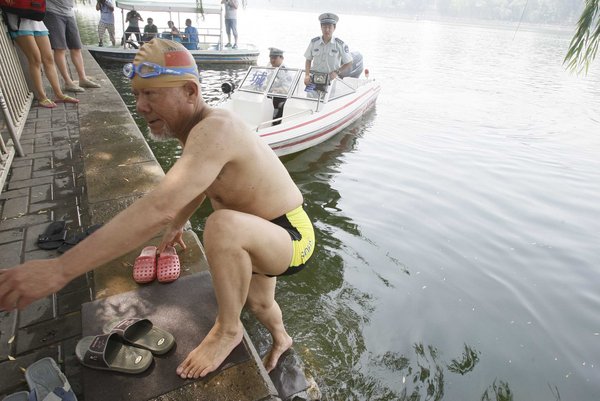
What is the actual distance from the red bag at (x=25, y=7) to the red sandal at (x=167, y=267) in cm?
440

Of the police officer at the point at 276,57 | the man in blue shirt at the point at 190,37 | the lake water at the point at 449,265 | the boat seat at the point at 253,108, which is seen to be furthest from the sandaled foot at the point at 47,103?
the man in blue shirt at the point at 190,37

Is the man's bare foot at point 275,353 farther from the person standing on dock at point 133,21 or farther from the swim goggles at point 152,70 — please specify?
the person standing on dock at point 133,21

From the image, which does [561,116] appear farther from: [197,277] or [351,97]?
[197,277]

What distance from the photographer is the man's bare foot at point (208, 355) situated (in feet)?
5.73

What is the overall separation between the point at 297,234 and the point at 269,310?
583 mm

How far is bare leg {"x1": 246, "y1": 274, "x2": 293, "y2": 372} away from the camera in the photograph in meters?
2.12

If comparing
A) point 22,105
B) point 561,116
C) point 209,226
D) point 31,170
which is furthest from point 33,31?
point 561,116

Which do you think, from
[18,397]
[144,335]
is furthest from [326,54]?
[18,397]

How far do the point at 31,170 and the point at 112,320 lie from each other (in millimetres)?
2790

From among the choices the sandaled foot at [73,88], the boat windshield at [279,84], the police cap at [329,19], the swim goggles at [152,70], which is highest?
the police cap at [329,19]

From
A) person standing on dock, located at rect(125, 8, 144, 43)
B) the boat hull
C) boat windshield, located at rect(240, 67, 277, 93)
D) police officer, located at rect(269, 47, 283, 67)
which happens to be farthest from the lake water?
person standing on dock, located at rect(125, 8, 144, 43)

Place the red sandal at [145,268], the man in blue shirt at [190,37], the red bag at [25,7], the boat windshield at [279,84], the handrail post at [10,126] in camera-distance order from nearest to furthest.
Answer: the red sandal at [145,268] → the handrail post at [10,126] → the red bag at [25,7] → the boat windshield at [279,84] → the man in blue shirt at [190,37]

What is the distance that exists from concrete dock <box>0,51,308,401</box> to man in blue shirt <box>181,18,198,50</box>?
11870mm

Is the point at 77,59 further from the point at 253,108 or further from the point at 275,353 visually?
the point at 275,353
